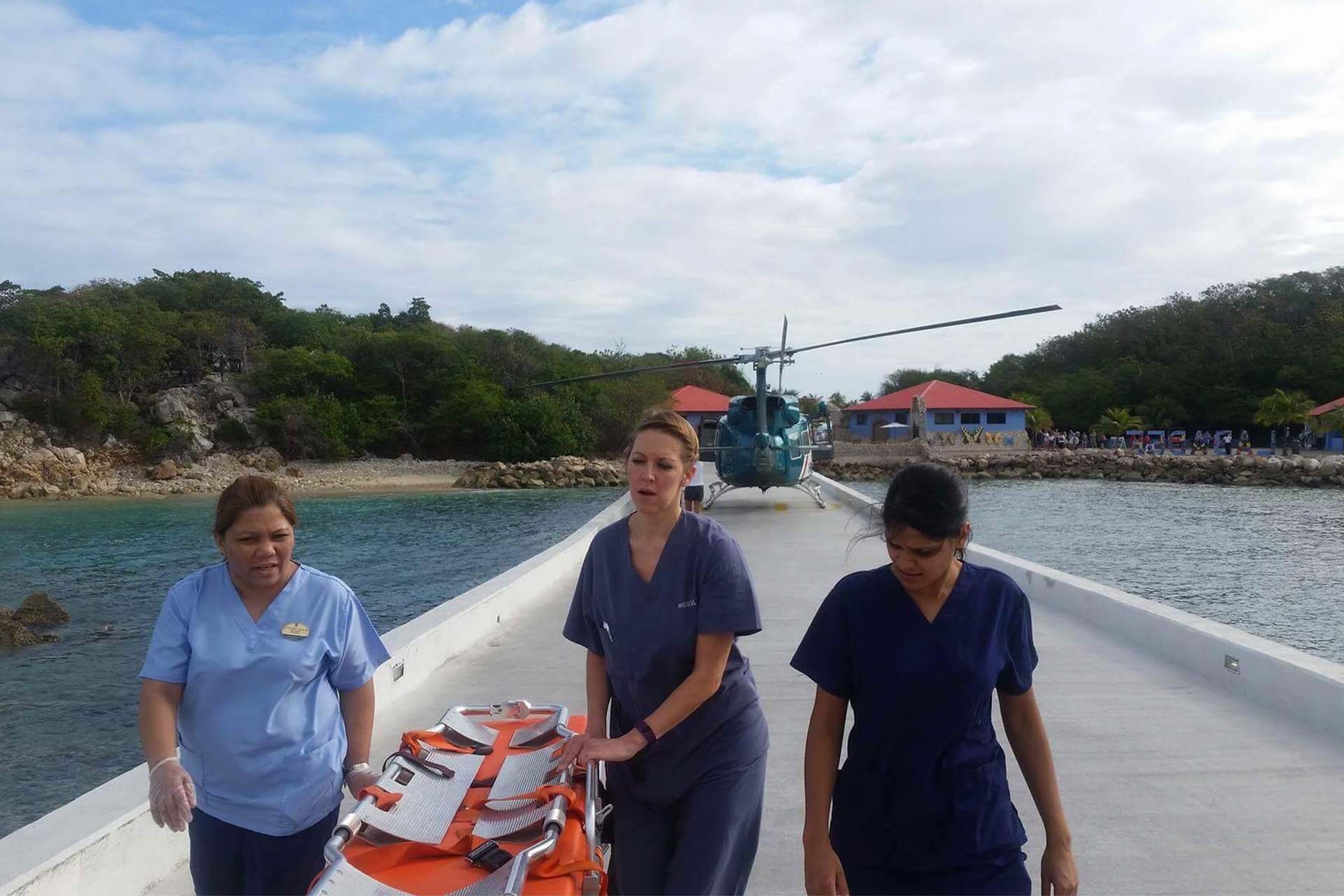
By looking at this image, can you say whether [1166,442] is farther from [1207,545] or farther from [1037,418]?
[1207,545]

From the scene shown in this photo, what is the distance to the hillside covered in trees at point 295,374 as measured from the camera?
46.4 metres

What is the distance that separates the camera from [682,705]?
2350 millimetres

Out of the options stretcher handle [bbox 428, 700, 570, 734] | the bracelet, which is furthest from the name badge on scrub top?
stretcher handle [bbox 428, 700, 570, 734]

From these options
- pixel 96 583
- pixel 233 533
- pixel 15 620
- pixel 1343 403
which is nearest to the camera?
pixel 233 533

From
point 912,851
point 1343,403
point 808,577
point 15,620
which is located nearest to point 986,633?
point 912,851

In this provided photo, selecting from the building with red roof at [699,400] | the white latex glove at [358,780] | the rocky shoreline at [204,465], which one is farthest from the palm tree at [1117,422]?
the white latex glove at [358,780]

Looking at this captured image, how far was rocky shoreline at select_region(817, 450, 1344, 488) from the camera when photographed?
41.8 metres

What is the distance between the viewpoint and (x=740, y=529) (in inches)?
607

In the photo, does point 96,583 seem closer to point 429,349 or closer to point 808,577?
point 808,577

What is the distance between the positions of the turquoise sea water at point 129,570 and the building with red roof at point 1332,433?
36.0 meters

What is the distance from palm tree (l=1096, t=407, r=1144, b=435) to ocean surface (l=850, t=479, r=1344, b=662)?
1629 cm

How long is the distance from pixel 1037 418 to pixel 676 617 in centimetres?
6075

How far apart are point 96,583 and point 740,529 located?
39.3ft

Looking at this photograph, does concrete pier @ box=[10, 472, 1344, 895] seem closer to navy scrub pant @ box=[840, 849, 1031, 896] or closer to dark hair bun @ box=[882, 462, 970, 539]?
navy scrub pant @ box=[840, 849, 1031, 896]
